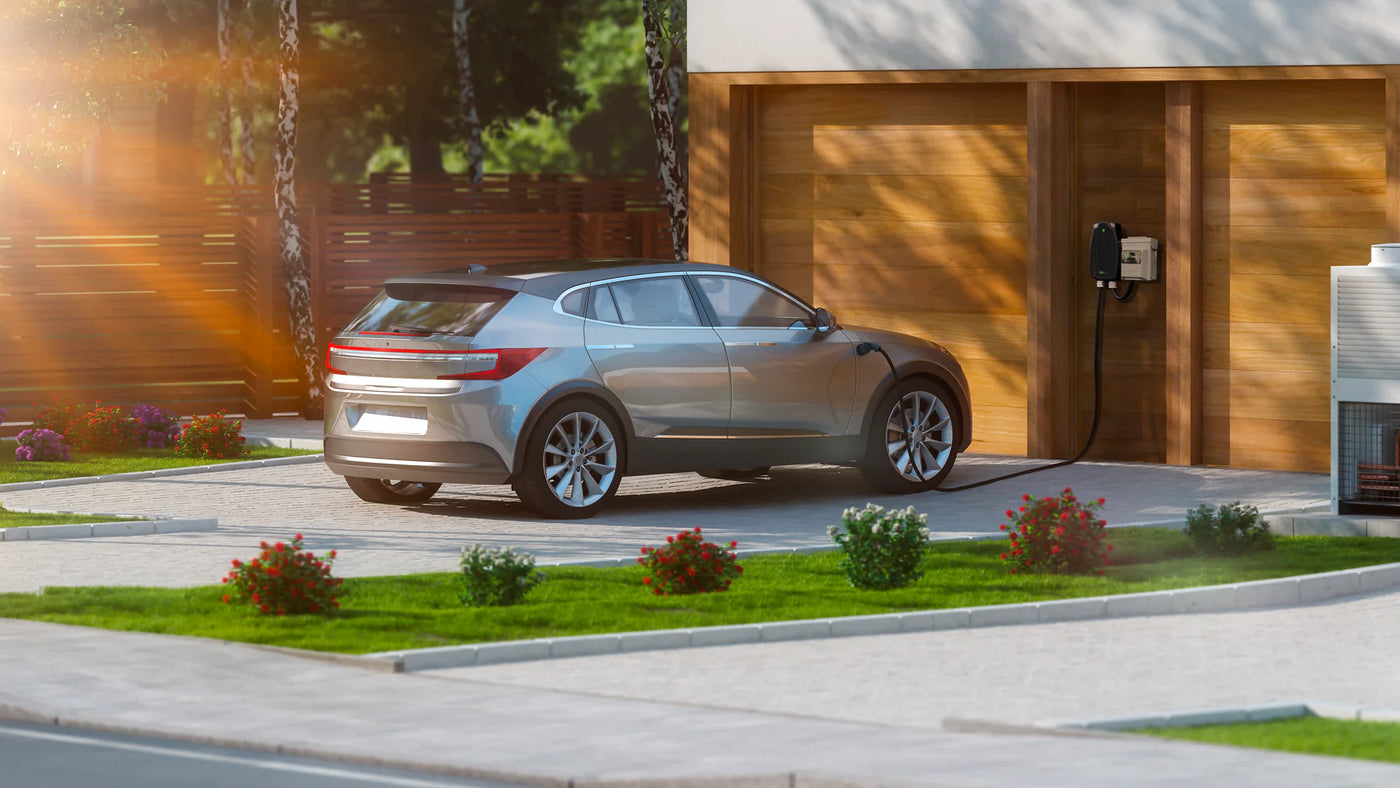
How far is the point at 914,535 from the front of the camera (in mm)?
12062

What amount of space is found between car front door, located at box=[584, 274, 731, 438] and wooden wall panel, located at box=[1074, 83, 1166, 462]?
159 inches

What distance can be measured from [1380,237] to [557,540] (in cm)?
650

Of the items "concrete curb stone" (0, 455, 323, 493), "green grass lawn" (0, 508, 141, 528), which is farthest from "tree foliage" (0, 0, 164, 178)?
"green grass lawn" (0, 508, 141, 528)

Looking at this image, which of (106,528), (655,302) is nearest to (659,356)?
(655,302)

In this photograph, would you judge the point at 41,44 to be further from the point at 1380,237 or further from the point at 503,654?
the point at 503,654

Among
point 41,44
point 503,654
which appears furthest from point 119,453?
point 503,654

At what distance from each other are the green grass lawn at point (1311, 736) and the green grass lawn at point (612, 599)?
2.96 m

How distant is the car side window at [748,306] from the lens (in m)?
15.9

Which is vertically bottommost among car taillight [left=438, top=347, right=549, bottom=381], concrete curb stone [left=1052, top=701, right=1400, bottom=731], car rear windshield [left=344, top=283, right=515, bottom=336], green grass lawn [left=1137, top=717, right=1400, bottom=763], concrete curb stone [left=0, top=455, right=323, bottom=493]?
green grass lawn [left=1137, top=717, right=1400, bottom=763]

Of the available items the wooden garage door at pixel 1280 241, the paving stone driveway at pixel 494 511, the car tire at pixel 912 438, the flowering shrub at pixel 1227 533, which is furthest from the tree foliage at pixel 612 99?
the flowering shrub at pixel 1227 533

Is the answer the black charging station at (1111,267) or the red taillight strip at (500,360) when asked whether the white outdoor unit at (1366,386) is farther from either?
the red taillight strip at (500,360)

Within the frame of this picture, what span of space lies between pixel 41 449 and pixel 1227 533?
9.61 m

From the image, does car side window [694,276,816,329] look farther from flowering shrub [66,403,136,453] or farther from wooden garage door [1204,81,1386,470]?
flowering shrub [66,403,136,453]

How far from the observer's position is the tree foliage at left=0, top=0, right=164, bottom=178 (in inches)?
827
